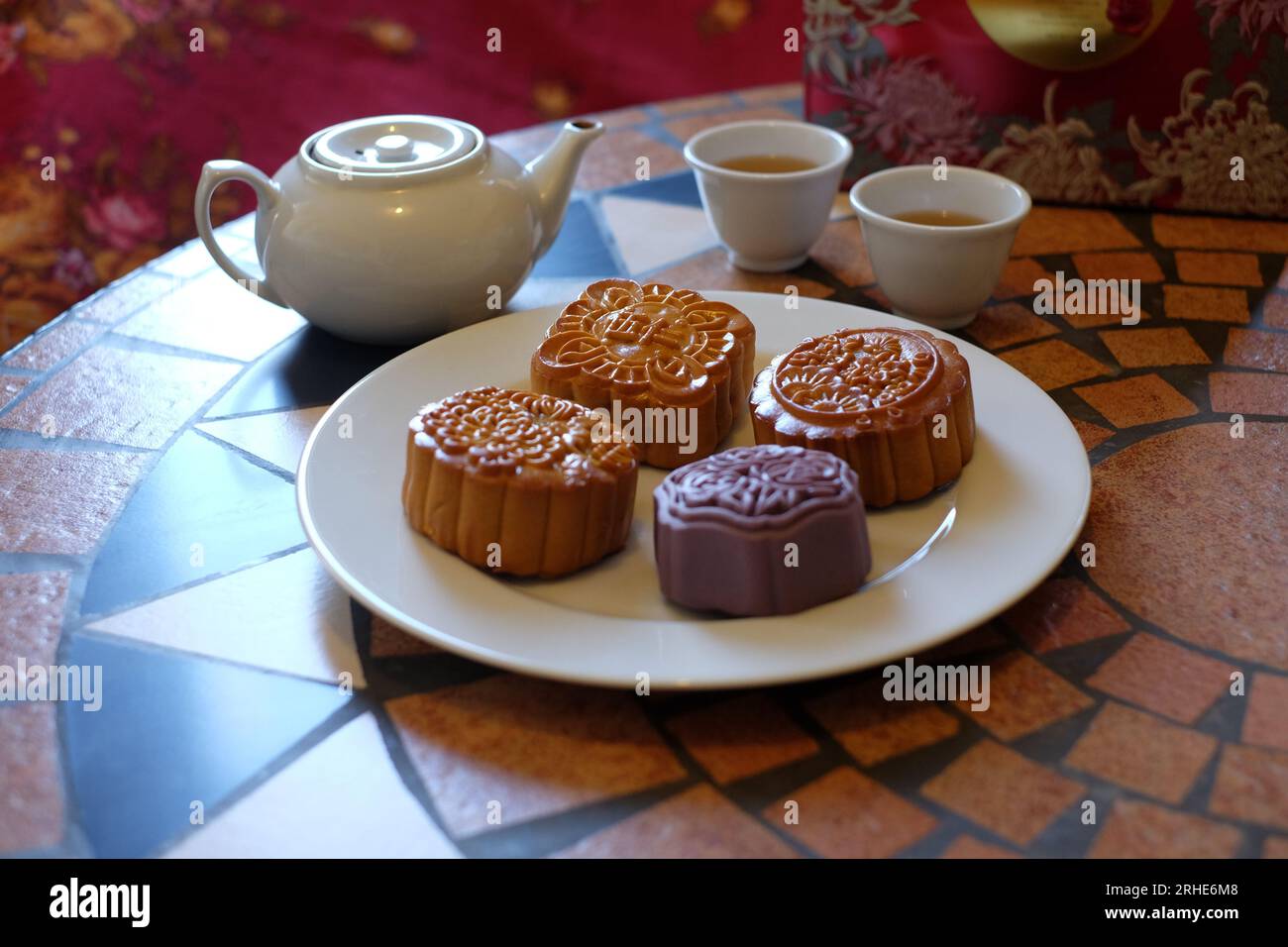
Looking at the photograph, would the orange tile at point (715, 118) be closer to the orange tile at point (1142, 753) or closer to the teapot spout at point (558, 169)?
the teapot spout at point (558, 169)

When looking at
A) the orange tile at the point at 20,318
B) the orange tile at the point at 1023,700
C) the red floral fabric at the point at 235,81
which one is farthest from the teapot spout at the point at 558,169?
the orange tile at the point at 20,318

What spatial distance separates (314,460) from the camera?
3.59 feet

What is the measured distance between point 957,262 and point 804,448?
495 millimetres

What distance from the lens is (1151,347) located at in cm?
139

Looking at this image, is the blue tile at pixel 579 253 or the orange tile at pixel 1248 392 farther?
the blue tile at pixel 579 253

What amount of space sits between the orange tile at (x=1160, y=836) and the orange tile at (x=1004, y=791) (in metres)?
0.03

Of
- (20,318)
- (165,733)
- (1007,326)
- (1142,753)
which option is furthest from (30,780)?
(20,318)

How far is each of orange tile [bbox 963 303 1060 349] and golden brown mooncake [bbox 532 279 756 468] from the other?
0.33 meters

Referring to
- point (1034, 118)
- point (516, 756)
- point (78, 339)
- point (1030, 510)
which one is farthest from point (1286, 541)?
point (78, 339)

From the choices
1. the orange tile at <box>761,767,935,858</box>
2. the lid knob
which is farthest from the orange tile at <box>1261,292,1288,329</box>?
the lid knob

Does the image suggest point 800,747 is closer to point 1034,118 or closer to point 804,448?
point 804,448

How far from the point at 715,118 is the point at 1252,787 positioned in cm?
145

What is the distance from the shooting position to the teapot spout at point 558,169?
1446 millimetres

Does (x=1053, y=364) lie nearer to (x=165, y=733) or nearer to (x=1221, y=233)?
(x=1221, y=233)
